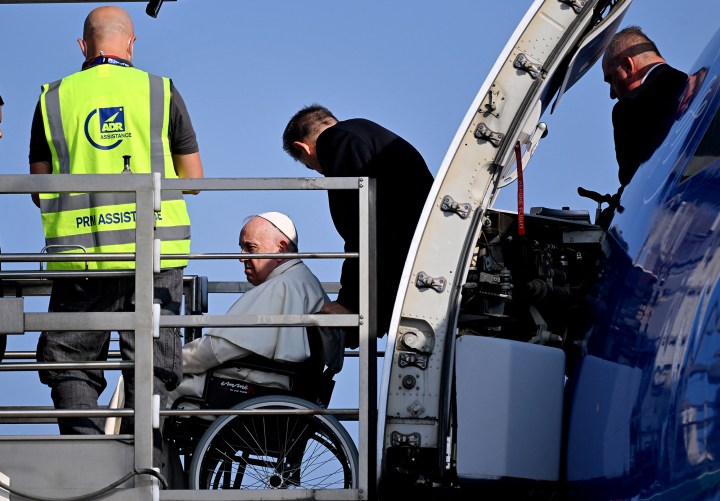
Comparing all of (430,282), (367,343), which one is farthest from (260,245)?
(430,282)

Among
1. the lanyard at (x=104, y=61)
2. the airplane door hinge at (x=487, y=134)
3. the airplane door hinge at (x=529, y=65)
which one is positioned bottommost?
the airplane door hinge at (x=487, y=134)

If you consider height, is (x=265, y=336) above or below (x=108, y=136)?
below

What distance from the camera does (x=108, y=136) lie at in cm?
571

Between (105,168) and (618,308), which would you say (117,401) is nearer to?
(105,168)

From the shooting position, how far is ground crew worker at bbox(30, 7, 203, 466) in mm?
5473

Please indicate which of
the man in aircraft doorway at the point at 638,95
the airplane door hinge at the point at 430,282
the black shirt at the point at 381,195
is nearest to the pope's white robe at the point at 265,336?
the black shirt at the point at 381,195

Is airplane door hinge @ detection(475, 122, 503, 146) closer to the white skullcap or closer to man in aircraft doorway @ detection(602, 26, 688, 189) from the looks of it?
man in aircraft doorway @ detection(602, 26, 688, 189)

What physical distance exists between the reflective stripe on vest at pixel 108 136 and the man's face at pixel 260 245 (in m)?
0.96

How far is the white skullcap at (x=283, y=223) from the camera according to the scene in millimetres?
6742

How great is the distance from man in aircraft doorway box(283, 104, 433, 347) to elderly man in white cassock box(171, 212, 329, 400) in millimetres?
306

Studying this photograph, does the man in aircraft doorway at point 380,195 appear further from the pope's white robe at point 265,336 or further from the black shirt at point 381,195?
the pope's white robe at point 265,336

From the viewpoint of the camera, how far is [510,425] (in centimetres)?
455

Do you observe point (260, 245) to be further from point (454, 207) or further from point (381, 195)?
point (454, 207)

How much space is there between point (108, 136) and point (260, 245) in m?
1.24
